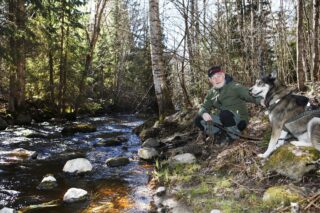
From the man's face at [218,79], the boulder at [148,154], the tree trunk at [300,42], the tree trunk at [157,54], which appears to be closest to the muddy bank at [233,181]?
the boulder at [148,154]

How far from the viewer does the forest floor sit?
4148 mm

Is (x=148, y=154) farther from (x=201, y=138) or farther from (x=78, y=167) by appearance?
(x=78, y=167)

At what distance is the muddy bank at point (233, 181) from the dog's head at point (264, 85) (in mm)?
1012

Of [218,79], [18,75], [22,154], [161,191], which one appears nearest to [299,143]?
[218,79]

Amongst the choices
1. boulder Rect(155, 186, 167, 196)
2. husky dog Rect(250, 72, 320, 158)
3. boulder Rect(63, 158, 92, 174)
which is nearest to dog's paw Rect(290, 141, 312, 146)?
husky dog Rect(250, 72, 320, 158)

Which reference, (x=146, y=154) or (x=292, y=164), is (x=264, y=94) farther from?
(x=146, y=154)

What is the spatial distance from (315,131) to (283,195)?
1.10 metres

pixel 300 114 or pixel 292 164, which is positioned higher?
pixel 300 114

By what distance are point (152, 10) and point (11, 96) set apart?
11571 millimetres

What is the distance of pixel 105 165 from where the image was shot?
8.10 metres

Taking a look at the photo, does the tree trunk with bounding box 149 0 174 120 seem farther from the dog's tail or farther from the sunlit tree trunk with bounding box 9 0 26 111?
the sunlit tree trunk with bounding box 9 0 26 111

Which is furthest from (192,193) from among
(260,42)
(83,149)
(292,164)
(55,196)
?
(83,149)

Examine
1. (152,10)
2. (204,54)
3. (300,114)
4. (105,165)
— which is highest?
(152,10)

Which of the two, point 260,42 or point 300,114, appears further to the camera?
point 260,42
